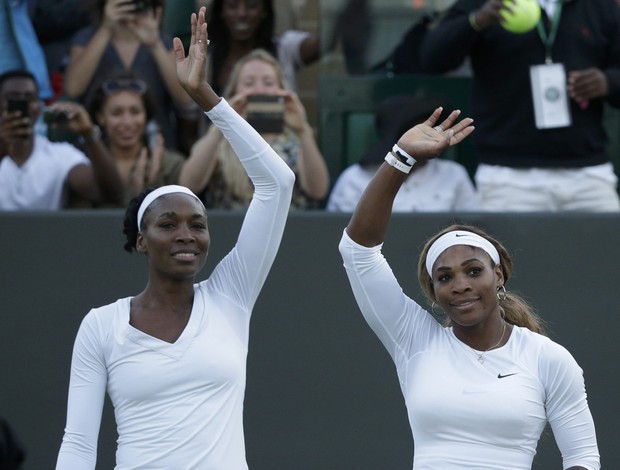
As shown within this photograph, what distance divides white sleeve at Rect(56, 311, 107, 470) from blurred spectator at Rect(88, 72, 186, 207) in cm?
216

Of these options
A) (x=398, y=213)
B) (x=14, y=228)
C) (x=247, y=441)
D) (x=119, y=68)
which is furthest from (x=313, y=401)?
(x=119, y=68)

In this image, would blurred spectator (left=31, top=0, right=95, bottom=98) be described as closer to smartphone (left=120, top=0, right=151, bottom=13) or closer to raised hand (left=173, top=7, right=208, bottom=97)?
smartphone (left=120, top=0, right=151, bottom=13)

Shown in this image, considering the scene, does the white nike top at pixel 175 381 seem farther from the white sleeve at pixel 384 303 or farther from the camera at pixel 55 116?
the camera at pixel 55 116

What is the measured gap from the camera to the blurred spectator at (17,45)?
6633 mm

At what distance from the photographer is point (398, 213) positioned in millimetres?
5832

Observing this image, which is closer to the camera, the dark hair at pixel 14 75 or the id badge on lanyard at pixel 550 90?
the id badge on lanyard at pixel 550 90

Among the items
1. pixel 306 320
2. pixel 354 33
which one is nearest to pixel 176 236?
pixel 306 320

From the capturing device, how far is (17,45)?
21.8 ft

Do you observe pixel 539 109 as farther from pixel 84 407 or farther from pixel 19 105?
pixel 84 407

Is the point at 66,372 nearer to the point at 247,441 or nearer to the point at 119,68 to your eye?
the point at 247,441

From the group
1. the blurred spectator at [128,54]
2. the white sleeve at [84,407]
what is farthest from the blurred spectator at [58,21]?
the white sleeve at [84,407]

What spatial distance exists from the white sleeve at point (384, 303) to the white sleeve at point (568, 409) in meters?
0.36

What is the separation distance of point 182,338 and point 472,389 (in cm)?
87

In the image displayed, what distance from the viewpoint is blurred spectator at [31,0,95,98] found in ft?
22.7
